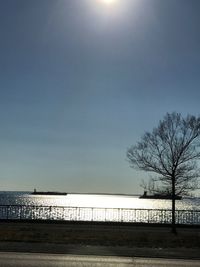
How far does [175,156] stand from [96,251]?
12.3 metres

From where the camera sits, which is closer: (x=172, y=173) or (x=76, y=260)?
(x=76, y=260)

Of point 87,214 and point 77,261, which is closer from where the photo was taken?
point 77,261

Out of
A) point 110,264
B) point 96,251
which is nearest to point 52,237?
point 96,251

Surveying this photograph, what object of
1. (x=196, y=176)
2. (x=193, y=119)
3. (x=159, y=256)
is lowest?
(x=159, y=256)

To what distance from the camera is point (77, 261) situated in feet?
46.2

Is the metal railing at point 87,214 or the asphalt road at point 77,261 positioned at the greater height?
the metal railing at point 87,214

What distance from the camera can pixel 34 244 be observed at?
18.2 metres

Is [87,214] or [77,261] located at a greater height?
[87,214]

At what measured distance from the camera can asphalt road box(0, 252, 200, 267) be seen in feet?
43.6

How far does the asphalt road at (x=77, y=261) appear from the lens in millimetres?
13289

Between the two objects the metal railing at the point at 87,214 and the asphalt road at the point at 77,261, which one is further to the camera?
the metal railing at the point at 87,214

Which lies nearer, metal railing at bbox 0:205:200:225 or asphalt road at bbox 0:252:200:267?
asphalt road at bbox 0:252:200:267

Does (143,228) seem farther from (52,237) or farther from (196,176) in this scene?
(52,237)

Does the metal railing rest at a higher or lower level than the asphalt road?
higher
